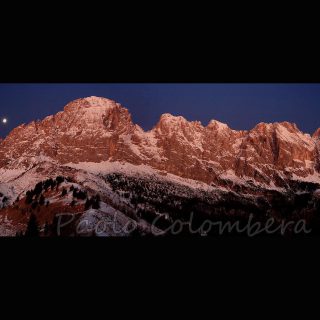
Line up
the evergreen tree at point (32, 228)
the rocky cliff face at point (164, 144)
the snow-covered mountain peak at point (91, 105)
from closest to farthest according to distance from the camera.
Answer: the evergreen tree at point (32, 228)
the rocky cliff face at point (164, 144)
the snow-covered mountain peak at point (91, 105)

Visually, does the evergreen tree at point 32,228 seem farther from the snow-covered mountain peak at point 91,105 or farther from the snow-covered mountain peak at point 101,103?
the snow-covered mountain peak at point 101,103

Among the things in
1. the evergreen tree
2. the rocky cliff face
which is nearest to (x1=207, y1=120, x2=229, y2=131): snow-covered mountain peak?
the rocky cliff face

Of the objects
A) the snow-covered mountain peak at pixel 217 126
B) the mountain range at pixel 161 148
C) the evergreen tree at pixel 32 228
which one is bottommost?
the evergreen tree at pixel 32 228

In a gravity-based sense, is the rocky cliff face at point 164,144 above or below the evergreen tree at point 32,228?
above

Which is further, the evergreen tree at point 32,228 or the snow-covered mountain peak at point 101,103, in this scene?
the snow-covered mountain peak at point 101,103

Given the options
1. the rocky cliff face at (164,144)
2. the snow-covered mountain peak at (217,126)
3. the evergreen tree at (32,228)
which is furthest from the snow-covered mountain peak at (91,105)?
the evergreen tree at (32,228)

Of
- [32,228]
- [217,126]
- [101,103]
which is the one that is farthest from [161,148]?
[32,228]

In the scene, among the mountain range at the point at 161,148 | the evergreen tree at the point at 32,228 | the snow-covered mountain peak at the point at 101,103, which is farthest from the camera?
the snow-covered mountain peak at the point at 101,103

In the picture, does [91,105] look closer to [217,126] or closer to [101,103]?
[101,103]

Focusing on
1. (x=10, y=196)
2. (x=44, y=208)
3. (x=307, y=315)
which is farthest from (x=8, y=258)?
(x=10, y=196)

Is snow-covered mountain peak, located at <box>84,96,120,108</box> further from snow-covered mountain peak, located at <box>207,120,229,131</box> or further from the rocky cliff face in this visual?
snow-covered mountain peak, located at <box>207,120,229,131</box>
